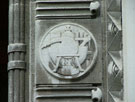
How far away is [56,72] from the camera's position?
16.4m

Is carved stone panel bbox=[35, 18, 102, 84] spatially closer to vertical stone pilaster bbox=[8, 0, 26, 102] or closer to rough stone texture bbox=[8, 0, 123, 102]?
rough stone texture bbox=[8, 0, 123, 102]

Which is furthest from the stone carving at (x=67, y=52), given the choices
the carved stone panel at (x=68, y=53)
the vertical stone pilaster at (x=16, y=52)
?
the vertical stone pilaster at (x=16, y=52)

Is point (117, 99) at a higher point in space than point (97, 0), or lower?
lower

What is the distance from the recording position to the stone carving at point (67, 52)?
648 inches

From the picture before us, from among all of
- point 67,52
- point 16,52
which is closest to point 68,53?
point 67,52

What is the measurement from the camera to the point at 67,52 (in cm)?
1647

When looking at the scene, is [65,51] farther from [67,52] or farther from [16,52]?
[16,52]

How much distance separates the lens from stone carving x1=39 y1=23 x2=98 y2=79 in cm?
1645

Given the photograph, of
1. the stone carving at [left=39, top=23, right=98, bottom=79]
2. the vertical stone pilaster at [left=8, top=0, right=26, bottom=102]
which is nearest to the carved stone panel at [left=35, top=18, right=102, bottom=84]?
the stone carving at [left=39, top=23, right=98, bottom=79]

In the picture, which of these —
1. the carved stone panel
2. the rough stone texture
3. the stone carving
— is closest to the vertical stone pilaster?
the rough stone texture

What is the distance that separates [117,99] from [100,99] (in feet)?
1.07
